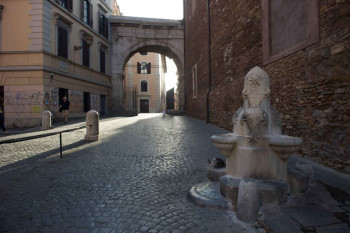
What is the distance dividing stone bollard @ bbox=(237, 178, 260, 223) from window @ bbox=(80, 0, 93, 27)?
18.3 m

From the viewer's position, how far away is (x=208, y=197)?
2559 millimetres

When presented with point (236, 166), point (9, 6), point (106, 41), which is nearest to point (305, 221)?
point (236, 166)

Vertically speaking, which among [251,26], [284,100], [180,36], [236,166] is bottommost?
[236,166]

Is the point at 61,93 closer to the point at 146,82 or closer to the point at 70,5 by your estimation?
the point at 70,5

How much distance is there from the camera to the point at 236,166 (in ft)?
8.60

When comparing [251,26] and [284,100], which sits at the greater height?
[251,26]

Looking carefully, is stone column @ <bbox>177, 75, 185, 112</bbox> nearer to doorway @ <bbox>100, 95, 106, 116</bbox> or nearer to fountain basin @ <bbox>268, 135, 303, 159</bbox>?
doorway @ <bbox>100, 95, 106, 116</bbox>

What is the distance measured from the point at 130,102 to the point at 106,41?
17.9m

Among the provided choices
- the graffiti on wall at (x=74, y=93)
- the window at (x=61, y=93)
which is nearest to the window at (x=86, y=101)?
the graffiti on wall at (x=74, y=93)

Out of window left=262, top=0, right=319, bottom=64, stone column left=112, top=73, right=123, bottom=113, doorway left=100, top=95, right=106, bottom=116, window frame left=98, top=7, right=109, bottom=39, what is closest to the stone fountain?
window left=262, top=0, right=319, bottom=64

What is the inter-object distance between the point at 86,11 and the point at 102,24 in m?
2.59

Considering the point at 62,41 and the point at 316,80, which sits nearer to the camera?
the point at 316,80

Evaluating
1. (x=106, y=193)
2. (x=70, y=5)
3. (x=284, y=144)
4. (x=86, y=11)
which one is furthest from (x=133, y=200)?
(x=86, y=11)

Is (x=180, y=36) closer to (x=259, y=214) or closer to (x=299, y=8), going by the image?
(x=299, y=8)
